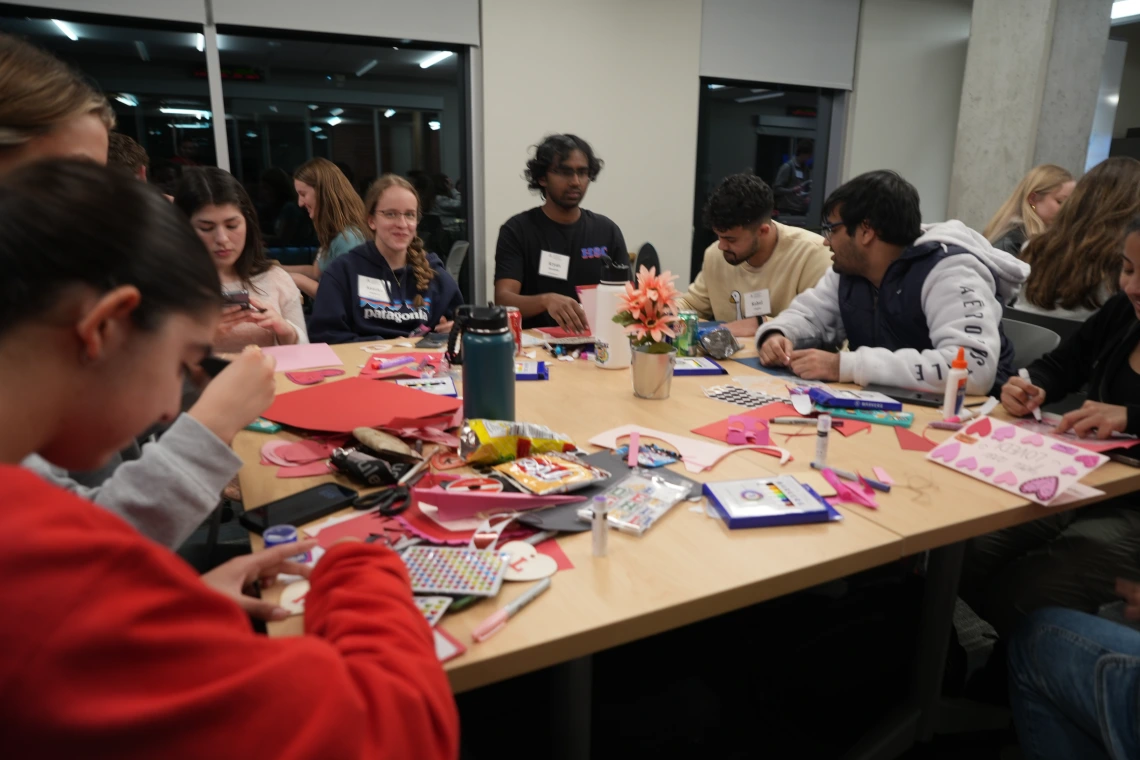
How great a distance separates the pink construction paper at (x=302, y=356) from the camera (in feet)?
6.81

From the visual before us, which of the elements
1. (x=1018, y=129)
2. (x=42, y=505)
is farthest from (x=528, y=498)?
(x=1018, y=129)

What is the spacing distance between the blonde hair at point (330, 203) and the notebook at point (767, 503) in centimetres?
318

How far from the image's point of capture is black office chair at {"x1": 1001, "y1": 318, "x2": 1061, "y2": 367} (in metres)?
2.19

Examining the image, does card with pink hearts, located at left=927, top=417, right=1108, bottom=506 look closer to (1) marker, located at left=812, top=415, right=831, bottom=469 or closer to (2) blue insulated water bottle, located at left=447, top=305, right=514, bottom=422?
(1) marker, located at left=812, top=415, right=831, bottom=469

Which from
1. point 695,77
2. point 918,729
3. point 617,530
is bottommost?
point 918,729

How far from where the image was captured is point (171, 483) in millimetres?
924

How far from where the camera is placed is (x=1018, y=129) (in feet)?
15.9

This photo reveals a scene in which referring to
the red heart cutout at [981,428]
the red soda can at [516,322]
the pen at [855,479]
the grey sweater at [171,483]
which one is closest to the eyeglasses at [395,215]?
the red soda can at [516,322]

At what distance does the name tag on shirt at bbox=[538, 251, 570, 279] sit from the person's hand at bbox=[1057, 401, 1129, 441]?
7.13 ft

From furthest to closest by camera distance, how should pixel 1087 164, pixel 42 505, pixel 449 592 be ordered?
pixel 1087 164
pixel 449 592
pixel 42 505

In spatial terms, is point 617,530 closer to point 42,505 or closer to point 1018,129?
point 42,505

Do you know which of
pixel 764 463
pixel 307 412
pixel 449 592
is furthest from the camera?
pixel 307 412

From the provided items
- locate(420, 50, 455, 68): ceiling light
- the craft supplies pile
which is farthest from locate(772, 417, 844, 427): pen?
locate(420, 50, 455, 68): ceiling light

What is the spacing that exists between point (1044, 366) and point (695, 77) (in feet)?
11.5
